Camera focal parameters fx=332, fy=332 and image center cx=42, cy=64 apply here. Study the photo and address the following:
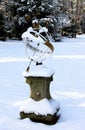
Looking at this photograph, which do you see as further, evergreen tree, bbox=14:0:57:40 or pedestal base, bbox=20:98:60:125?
evergreen tree, bbox=14:0:57:40

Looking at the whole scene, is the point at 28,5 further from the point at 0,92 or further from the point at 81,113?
the point at 81,113

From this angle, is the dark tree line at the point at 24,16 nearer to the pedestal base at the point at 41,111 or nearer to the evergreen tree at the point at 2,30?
the evergreen tree at the point at 2,30

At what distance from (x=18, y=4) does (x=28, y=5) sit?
2.76 feet

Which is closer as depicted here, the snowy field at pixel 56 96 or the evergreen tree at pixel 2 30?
the snowy field at pixel 56 96

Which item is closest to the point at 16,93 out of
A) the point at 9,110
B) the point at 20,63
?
the point at 9,110

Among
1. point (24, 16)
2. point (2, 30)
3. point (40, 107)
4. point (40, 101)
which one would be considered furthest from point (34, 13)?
point (40, 107)

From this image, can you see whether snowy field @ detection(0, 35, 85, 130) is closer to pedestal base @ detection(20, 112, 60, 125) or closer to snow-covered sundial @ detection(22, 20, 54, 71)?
pedestal base @ detection(20, 112, 60, 125)

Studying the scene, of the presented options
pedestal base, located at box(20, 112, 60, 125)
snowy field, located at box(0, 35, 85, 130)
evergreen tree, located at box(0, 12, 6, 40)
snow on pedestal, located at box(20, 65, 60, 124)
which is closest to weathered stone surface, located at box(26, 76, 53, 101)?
snow on pedestal, located at box(20, 65, 60, 124)

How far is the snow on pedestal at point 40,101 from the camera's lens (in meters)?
4.75

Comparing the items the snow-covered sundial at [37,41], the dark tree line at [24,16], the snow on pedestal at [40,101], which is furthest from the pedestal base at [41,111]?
the dark tree line at [24,16]

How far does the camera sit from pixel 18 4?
83.9 feet

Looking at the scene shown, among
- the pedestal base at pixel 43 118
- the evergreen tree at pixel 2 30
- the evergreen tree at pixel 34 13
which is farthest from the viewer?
the evergreen tree at pixel 34 13

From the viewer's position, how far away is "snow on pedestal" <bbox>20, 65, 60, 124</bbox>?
4754 millimetres

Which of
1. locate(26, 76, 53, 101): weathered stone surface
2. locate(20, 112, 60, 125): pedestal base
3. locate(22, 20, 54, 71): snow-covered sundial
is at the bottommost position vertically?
locate(20, 112, 60, 125): pedestal base
